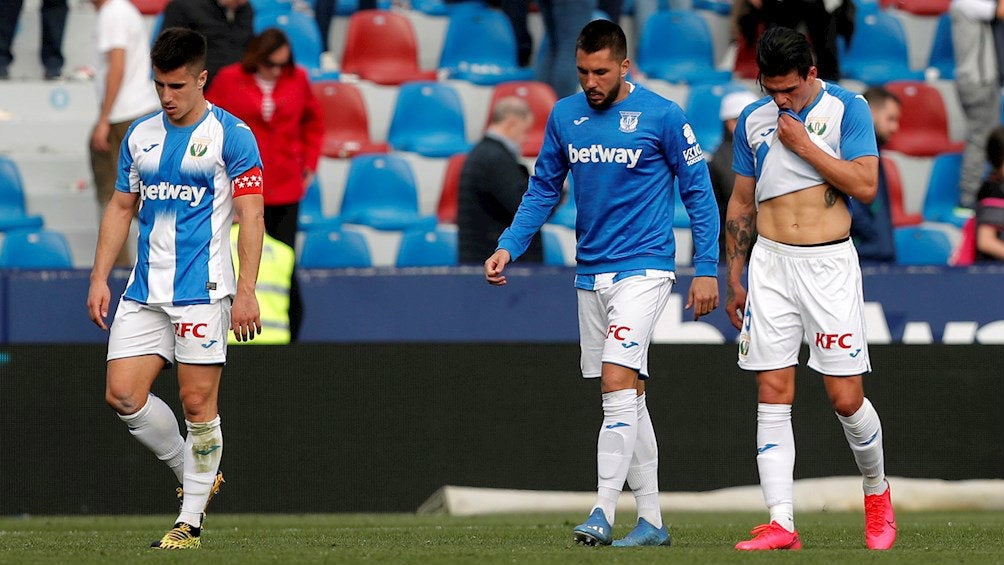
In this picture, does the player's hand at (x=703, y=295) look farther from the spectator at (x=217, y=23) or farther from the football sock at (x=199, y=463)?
the spectator at (x=217, y=23)

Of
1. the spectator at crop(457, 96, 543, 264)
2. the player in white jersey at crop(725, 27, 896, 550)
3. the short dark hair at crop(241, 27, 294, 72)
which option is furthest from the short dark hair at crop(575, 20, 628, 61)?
the short dark hair at crop(241, 27, 294, 72)

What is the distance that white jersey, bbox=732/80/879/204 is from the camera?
6504 millimetres

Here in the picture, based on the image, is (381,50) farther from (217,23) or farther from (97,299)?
(97,299)

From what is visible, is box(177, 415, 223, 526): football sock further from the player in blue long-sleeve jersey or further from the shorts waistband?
the shorts waistband

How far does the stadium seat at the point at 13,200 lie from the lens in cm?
1201

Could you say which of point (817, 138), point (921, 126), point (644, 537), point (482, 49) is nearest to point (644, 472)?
point (644, 537)

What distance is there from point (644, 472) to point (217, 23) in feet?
18.1

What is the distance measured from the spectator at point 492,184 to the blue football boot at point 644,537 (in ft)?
12.1

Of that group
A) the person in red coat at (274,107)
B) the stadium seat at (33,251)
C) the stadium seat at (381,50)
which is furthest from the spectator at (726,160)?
the stadium seat at (33,251)

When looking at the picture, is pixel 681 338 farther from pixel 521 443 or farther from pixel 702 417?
pixel 521 443

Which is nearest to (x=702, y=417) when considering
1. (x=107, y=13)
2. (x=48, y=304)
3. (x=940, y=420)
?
(x=940, y=420)

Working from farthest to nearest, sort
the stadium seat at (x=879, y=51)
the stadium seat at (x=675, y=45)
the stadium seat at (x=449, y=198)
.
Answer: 1. the stadium seat at (x=879, y=51)
2. the stadium seat at (x=675, y=45)
3. the stadium seat at (x=449, y=198)

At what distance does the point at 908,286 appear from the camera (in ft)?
33.2

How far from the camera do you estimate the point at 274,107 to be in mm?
10398
